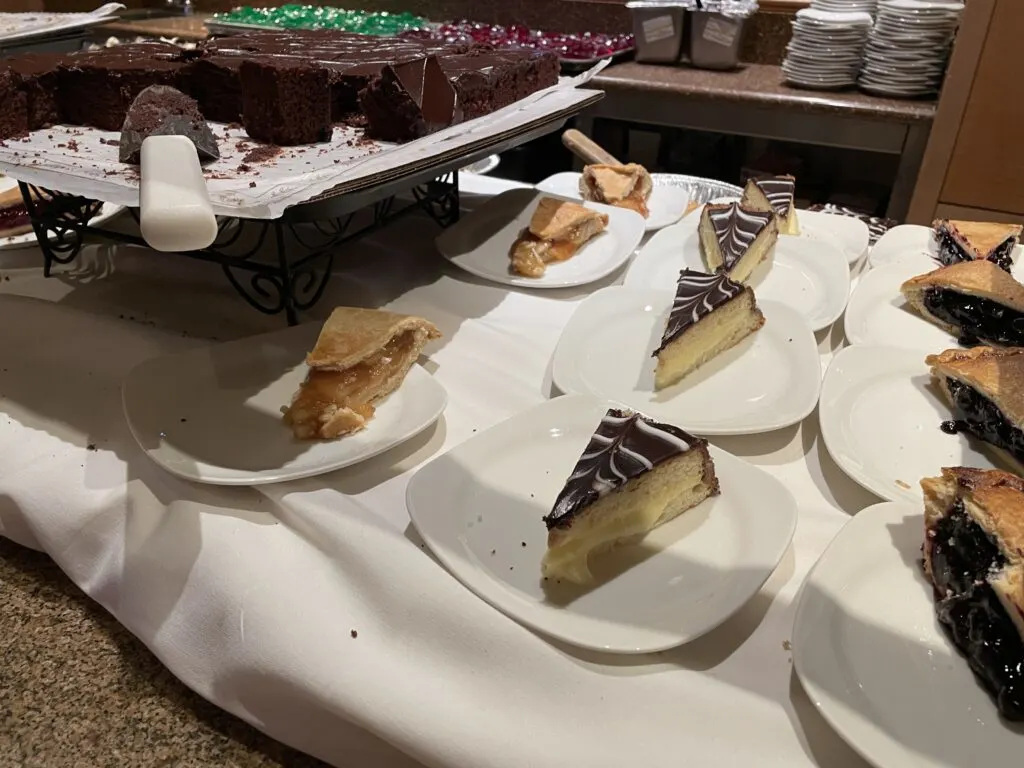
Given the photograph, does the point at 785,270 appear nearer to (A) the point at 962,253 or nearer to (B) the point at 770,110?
(A) the point at 962,253

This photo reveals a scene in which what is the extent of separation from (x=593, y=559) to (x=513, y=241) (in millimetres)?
939

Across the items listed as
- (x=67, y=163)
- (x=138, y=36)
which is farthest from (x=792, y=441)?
(x=138, y=36)

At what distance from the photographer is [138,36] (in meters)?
3.56

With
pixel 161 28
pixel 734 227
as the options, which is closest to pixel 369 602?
pixel 734 227

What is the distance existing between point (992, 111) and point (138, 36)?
12.1 ft

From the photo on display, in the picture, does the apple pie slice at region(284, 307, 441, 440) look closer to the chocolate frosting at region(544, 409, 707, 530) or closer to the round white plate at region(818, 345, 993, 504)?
the chocolate frosting at region(544, 409, 707, 530)

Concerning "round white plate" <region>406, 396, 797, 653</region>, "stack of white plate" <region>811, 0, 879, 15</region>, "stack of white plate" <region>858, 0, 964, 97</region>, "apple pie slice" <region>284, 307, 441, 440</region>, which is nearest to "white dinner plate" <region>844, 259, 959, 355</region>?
"round white plate" <region>406, 396, 797, 653</region>

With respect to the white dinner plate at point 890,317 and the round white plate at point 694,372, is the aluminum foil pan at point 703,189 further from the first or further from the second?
the round white plate at point 694,372

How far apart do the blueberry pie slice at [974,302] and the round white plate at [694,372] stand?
290 millimetres

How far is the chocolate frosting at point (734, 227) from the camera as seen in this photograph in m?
1.44

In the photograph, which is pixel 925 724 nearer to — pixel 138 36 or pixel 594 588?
pixel 594 588

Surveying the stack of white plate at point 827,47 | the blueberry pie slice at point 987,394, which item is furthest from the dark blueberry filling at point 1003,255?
the stack of white plate at point 827,47

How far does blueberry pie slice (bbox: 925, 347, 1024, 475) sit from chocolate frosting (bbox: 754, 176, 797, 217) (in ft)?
2.11

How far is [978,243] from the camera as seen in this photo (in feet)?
4.85
